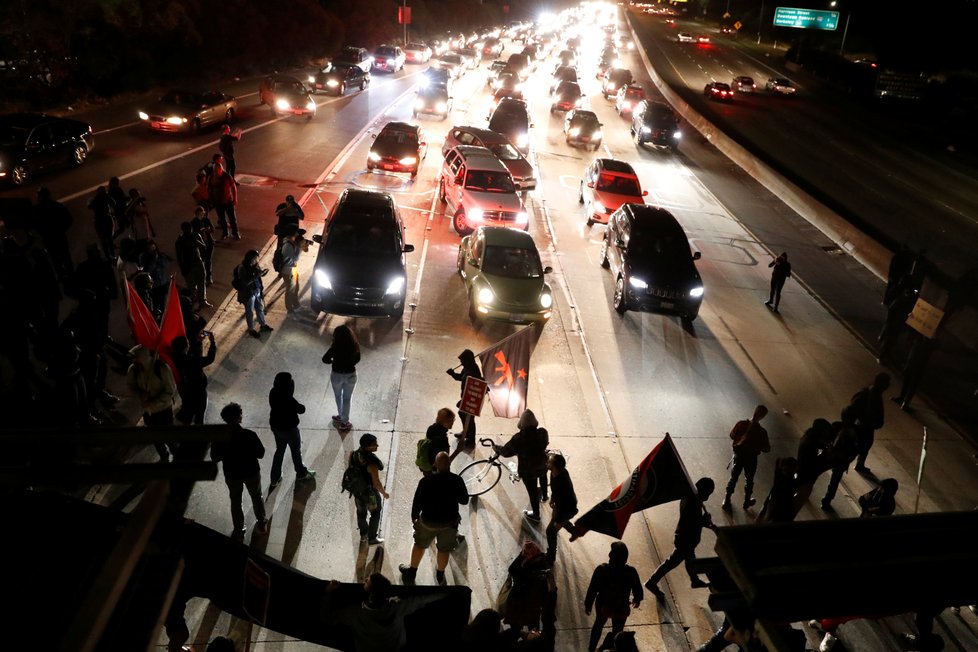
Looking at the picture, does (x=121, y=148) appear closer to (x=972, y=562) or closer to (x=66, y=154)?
(x=66, y=154)

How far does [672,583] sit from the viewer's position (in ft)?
25.7

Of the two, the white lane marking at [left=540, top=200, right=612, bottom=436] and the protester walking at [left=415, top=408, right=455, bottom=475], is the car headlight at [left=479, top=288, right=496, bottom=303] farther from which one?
the protester walking at [left=415, top=408, right=455, bottom=475]

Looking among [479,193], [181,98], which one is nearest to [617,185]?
[479,193]

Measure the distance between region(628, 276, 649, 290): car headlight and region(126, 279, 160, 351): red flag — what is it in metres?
9.45

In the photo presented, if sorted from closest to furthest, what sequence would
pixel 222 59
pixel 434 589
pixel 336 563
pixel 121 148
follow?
1. pixel 434 589
2. pixel 336 563
3. pixel 121 148
4. pixel 222 59

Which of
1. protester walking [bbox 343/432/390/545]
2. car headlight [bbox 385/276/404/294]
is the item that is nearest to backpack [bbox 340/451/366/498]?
protester walking [bbox 343/432/390/545]

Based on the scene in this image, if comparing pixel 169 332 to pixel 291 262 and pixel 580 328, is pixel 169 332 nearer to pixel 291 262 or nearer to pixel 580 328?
pixel 291 262

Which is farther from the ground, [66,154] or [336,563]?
[66,154]

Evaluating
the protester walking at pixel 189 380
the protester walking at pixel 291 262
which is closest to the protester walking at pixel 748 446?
the protester walking at pixel 189 380

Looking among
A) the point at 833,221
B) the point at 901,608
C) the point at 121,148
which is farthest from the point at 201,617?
the point at 833,221

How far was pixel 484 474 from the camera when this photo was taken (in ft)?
30.3

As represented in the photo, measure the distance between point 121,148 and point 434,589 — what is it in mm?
22381

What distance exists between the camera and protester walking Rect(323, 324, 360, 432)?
886 centimetres

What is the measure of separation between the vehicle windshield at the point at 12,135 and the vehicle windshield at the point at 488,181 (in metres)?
11.9
